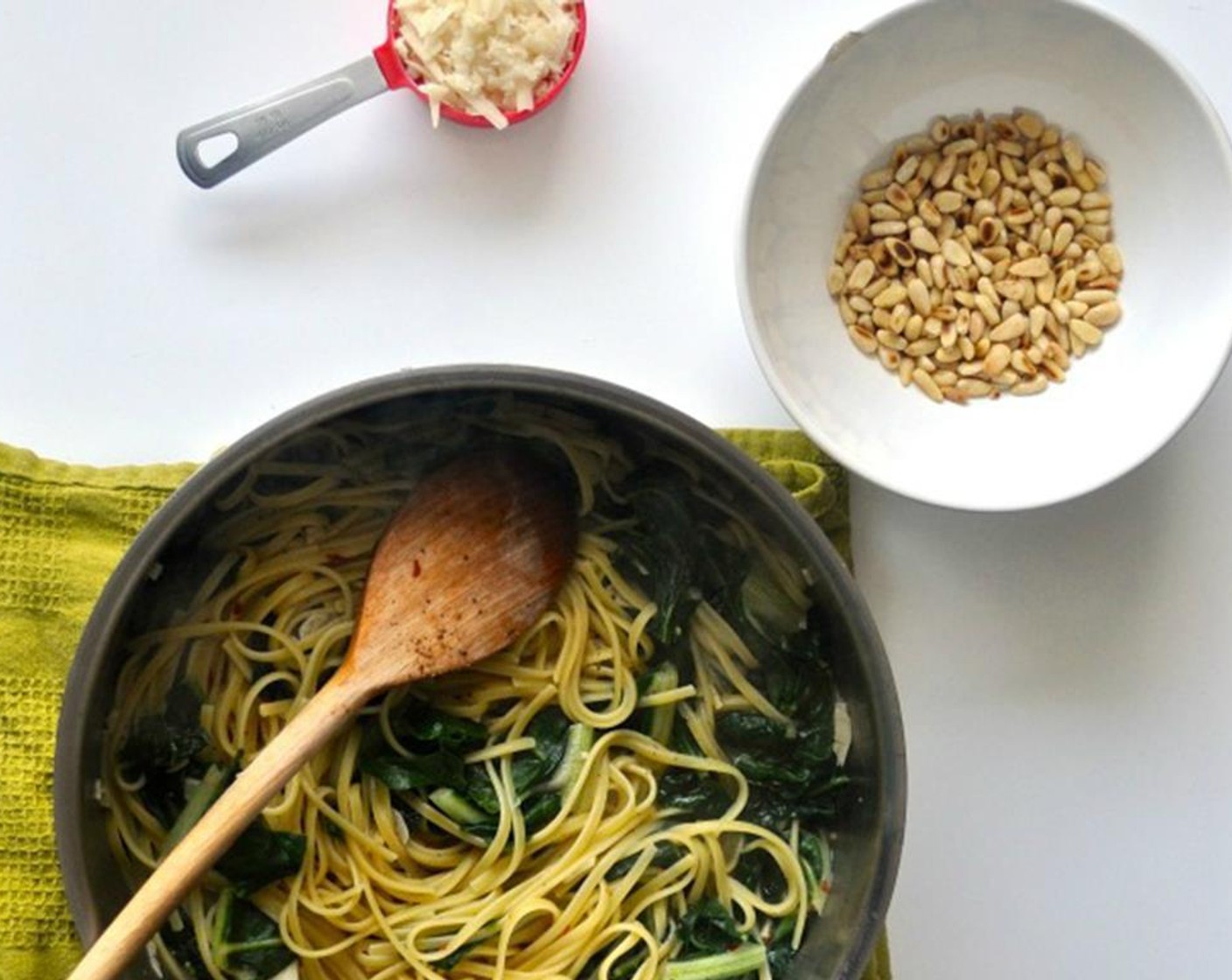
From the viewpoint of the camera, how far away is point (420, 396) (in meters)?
1.37

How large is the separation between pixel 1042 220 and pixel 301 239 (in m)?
0.77

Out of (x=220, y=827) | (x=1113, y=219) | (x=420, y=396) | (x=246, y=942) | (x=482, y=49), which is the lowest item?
(x=246, y=942)

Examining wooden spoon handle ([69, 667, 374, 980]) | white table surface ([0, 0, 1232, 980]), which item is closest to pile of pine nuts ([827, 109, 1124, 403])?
white table surface ([0, 0, 1232, 980])

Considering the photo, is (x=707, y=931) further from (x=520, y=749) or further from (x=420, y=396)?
(x=420, y=396)

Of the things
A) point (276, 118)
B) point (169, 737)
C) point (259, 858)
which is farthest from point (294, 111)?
point (259, 858)

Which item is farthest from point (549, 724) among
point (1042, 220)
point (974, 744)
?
point (1042, 220)

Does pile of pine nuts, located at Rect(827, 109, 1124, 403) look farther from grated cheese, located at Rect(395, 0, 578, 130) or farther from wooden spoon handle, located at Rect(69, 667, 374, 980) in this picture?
wooden spoon handle, located at Rect(69, 667, 374, 980)

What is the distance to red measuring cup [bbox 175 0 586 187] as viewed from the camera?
154 centimetres

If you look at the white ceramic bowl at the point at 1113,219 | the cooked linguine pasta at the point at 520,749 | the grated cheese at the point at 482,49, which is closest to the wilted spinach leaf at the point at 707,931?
the cooked linguine pasta at the point at 520,749

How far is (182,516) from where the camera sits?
130 centimetres

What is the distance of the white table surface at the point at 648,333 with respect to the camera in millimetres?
1603

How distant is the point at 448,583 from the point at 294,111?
1.61ft

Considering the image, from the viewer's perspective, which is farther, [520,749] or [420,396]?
[520,749]

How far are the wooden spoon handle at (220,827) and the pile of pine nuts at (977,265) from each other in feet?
2.14
